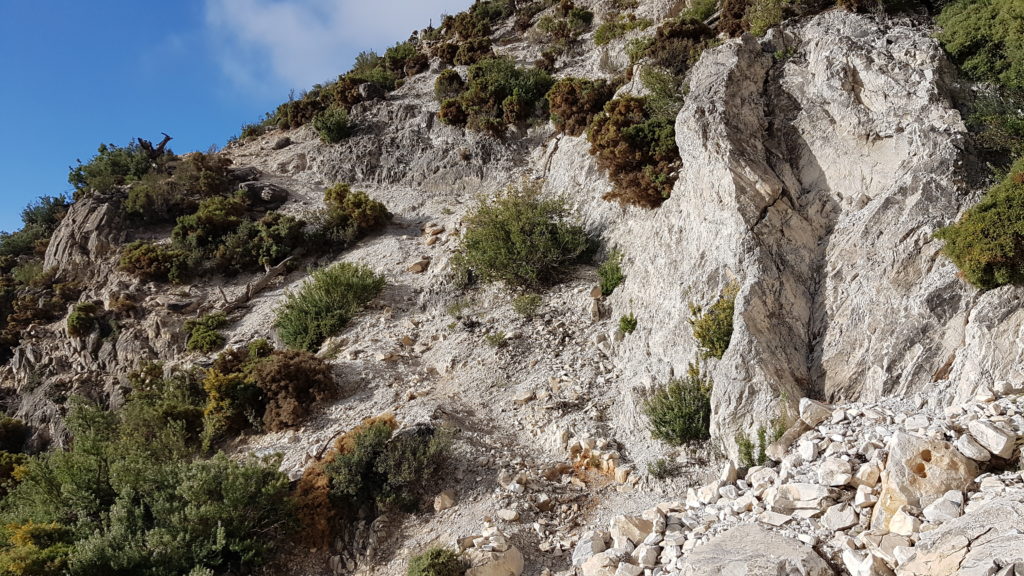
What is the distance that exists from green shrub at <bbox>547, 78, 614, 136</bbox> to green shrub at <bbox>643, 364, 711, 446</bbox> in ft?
33.9

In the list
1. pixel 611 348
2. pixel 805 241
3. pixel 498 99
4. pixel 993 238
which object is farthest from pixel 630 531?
pixel 498 99

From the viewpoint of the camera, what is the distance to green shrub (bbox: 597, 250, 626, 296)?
1327 centimetres

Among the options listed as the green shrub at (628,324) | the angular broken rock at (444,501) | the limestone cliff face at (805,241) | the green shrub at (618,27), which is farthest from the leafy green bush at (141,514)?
the green shrub at (618,27)

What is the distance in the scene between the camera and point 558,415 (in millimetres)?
10875

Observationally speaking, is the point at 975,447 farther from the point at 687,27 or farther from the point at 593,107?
the point at 687,27

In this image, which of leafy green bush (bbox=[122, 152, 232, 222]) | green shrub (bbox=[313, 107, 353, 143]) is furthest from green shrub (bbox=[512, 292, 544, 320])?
leafy green bush (bbox=[122, 152, 232, 222])

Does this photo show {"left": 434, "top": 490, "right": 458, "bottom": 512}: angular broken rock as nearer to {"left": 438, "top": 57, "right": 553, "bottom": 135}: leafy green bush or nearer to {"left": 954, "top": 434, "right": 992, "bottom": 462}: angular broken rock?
{"left": 954, "top": 434, "right": 992, "bottom": 462}: angular broken rock

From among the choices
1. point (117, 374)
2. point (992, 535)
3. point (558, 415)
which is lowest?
point (992, 535)

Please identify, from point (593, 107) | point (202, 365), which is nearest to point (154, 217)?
point (202, 365)

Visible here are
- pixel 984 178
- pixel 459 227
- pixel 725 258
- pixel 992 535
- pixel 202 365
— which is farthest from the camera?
pixel 459 227

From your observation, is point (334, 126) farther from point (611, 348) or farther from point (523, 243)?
point (611, 348)

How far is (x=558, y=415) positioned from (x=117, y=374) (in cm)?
1216

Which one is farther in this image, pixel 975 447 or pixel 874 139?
pixel 874 139

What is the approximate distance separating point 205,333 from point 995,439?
1628 cm
